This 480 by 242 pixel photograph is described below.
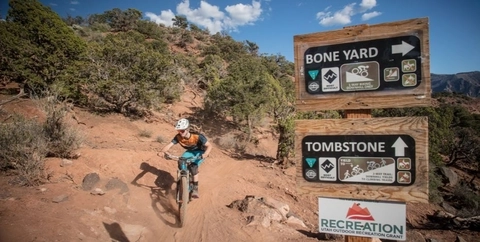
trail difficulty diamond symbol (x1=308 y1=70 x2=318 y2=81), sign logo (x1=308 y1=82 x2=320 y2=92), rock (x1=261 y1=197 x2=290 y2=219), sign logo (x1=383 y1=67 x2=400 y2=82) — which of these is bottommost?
rock (x1=261 y1=197 x2=290 y2=219)

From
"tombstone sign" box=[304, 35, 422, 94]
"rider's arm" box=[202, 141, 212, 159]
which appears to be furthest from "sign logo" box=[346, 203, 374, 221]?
"rider's arm" box=[202, 141, 212, 159]

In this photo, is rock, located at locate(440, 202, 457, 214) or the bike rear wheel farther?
rock, located at locate(440, 202, 457, 214)

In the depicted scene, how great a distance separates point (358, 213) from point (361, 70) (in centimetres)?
109

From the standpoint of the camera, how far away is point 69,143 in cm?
609

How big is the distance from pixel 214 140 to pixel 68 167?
8.53 meters

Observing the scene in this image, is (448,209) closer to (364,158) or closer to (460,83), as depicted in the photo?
(364,158)

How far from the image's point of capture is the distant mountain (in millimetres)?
68562

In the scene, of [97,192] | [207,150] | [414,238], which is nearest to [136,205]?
[97,192]

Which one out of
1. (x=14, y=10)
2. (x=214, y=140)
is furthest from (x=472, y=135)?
(x=14, y=10)

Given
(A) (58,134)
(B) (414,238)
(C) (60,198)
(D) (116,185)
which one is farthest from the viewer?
(B) (414,238)

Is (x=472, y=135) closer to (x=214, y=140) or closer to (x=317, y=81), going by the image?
(x=214, y=140)

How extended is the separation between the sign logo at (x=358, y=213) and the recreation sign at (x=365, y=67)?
0.77m

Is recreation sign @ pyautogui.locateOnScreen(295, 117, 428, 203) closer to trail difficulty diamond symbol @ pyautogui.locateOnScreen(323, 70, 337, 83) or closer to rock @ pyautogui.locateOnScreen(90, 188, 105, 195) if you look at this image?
trail difficulty diamond symbol @ pyautogui.locateOnScreen(323, 70, 337, 83)

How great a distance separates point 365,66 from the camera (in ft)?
6.15
